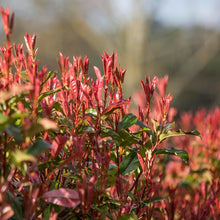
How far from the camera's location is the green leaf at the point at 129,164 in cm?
91

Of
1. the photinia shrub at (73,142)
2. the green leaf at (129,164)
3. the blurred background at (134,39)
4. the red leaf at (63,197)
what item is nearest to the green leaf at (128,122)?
the photinia shrub at (73,142)

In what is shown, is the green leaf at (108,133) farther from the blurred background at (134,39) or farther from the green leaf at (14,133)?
the blurred background at (134,39)

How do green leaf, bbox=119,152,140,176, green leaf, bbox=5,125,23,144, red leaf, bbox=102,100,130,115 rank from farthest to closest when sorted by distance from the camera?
1. green leaf, bbox=119,152,140,176
2. red leaf, bbox=102,100,130,115
3. green leaf, bbox=5,125,23,144

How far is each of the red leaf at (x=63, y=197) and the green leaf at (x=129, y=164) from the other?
24 centimetres

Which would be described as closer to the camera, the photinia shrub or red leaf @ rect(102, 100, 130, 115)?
the photinia shrub

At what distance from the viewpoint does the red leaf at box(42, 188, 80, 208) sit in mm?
673

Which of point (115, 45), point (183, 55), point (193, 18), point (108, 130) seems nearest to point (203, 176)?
point (108, 130)

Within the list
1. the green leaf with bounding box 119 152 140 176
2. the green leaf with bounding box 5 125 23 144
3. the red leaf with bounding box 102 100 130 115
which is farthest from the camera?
the green leaf with bounding box 119 152 140 176

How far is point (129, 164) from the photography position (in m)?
0.93

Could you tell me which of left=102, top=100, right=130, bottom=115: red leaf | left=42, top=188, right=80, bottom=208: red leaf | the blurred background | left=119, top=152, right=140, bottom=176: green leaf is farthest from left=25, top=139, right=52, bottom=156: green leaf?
the blurred background

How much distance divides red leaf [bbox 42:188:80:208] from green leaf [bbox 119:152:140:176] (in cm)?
24

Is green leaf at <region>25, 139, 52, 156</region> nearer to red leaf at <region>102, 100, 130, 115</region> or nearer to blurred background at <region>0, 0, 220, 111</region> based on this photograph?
red leaf at <region>102, 100, 130, 115</region>

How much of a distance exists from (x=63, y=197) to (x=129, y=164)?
0.28 meters

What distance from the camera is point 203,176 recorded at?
1.80m
